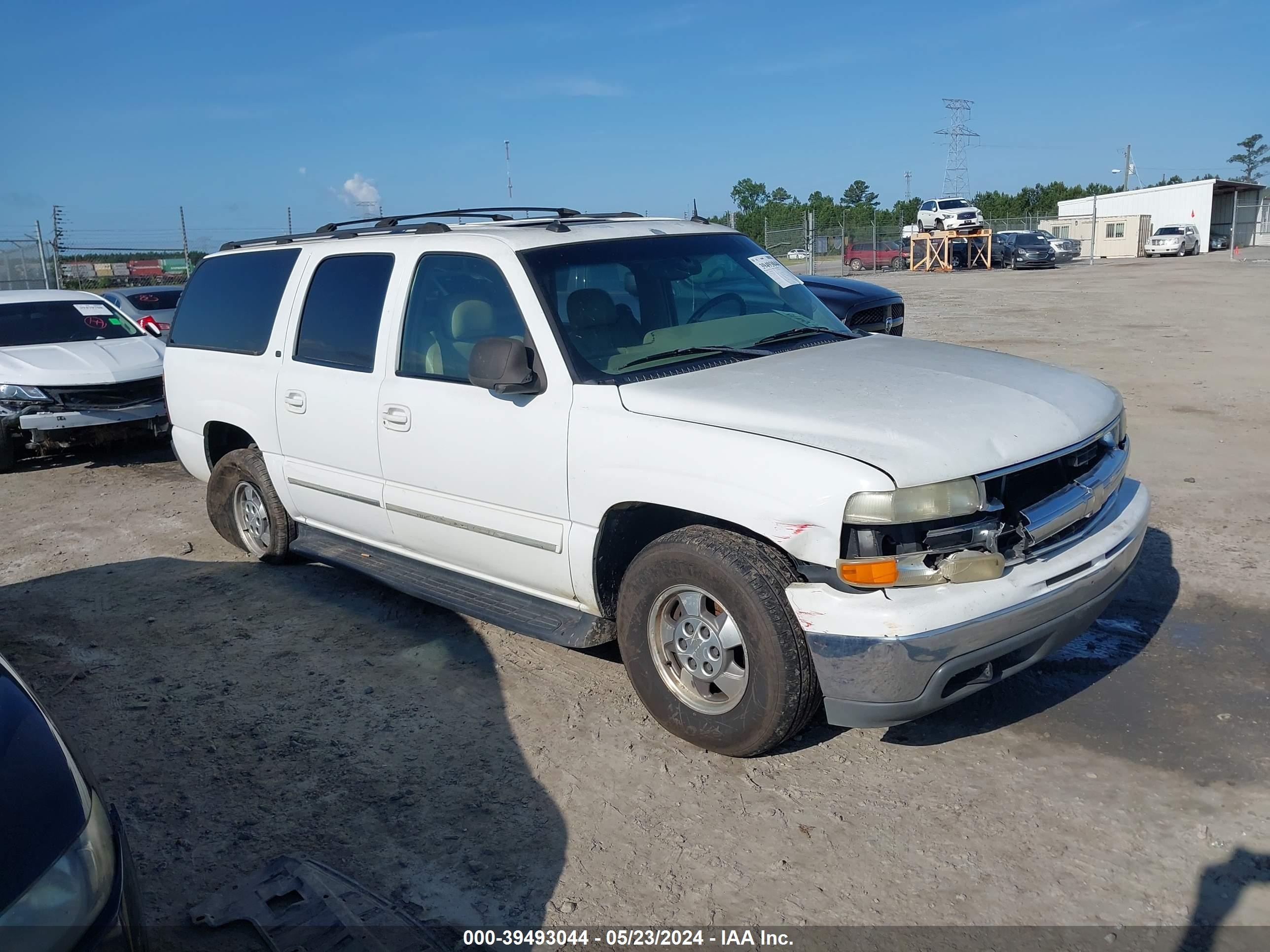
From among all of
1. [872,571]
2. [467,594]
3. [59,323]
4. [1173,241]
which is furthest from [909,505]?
[1173,241]

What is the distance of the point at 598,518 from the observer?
3951 mm

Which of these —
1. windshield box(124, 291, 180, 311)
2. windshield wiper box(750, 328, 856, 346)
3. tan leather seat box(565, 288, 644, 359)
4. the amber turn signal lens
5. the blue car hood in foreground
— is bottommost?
the blue car hood in foreground

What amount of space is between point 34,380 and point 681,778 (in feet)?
25.9

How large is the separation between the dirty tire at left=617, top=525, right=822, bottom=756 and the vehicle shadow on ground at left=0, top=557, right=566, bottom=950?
2.02 ft

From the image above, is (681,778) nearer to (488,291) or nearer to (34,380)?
(488,291)

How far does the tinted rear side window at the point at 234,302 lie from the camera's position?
564 centimetres

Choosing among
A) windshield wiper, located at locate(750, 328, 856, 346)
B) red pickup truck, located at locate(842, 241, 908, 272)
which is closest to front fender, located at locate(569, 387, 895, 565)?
windshield wiper, located at locate(750, 328, 856, 346)

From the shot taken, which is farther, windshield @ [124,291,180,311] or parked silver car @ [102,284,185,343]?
windshield @ [124,291,180,311]

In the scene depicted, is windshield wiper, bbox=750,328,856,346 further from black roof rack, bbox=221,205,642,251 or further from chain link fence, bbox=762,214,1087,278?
chain link fence, bbox=762,214,1087,278

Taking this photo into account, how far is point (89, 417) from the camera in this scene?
9125 millimetres

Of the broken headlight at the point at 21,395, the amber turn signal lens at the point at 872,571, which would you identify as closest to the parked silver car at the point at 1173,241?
the broken headlight at the point at 21,395

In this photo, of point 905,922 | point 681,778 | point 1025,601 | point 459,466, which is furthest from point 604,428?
point 905,922

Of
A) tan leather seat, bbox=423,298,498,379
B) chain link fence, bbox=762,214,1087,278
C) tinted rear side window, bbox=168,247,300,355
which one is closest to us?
tan leather seat, bbox=423,298,498,379

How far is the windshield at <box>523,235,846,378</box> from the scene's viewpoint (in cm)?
424
